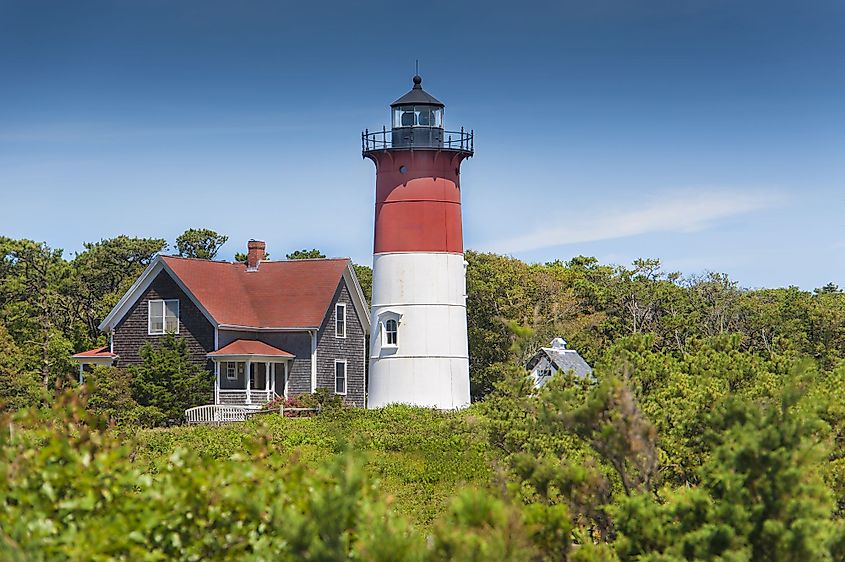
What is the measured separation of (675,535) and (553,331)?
39876mm

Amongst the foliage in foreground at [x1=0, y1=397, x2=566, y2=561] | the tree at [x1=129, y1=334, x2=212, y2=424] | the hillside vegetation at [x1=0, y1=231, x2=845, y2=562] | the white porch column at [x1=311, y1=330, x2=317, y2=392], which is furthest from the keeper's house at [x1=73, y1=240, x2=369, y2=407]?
the foliage in foreground at [x1=0, y1=397, x2=566, y2=561]

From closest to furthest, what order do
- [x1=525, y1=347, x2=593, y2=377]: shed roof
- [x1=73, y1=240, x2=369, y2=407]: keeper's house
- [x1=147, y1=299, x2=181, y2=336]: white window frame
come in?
[x1=73, y1=240, x2=369, y2=407]: keeper's house
[x1=147, y1=299, x2=181, y2=336]: white window frame
[x1=525, y1=347, x2=593, y2=377]: shed roof

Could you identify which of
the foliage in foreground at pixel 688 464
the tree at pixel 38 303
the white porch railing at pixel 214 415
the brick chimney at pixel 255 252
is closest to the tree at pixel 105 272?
the tree at pixel 38 303

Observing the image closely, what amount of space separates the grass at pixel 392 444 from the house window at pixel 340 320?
5.79 meters

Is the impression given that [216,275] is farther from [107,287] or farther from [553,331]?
[553,331]

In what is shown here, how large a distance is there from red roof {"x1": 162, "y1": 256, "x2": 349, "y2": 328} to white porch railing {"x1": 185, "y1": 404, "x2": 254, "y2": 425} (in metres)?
3.05

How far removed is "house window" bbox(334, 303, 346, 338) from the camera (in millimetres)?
43781

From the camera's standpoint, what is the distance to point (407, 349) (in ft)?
130

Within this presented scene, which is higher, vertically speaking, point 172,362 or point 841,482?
point 172,362

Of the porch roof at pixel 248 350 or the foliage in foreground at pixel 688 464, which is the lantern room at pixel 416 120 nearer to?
the porch roof at pixel 248 350

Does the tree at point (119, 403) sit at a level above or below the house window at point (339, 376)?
below

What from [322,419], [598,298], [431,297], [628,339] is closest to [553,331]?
[598,298]

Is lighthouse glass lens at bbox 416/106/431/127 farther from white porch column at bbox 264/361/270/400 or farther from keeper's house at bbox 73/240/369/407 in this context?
white porch column at bbox 264/361/270/400

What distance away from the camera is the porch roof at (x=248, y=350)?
39469 mm
